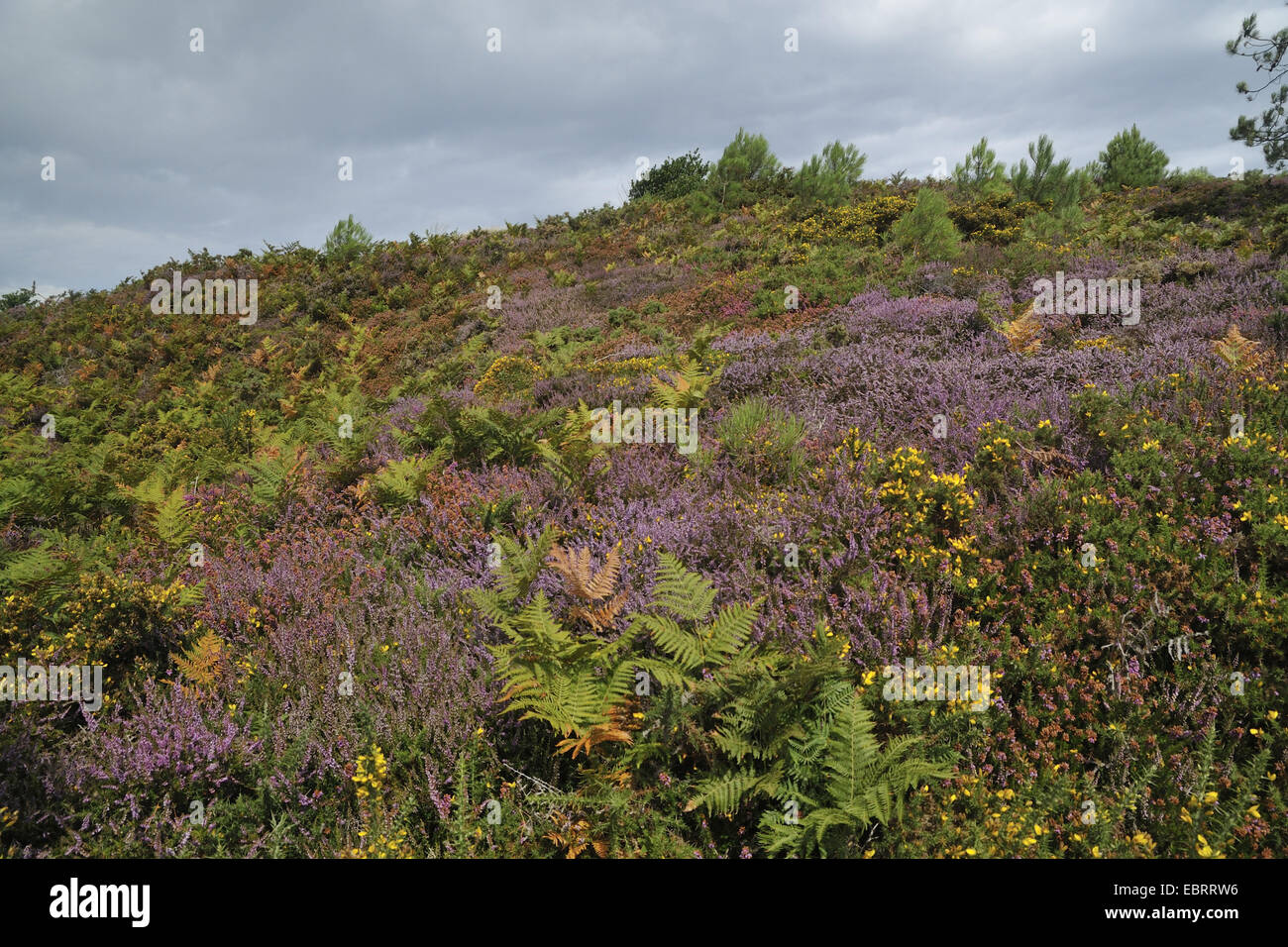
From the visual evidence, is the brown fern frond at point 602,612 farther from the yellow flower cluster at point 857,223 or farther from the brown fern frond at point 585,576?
the yellow flower cluster at point 857,223

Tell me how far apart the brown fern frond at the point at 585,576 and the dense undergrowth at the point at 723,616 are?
0.02 metres

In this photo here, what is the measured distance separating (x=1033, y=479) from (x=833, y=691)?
243 centimetres

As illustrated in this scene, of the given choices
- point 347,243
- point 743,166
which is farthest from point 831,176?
point 347,243

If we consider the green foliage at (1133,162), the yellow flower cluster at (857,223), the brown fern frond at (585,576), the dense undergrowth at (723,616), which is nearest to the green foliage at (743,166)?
the yellow flower cluster at (857,223)

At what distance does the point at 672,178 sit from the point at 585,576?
28347 millimetres

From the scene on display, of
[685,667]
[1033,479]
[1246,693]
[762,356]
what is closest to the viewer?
[1246,693]

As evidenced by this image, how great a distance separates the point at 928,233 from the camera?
1231 centimetres

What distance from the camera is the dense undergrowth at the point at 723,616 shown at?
94.6 inches

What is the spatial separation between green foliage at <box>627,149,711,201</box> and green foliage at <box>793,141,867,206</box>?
5.77 meters

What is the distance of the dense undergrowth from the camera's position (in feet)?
7.88

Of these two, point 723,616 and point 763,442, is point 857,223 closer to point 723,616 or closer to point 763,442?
point 763,442
